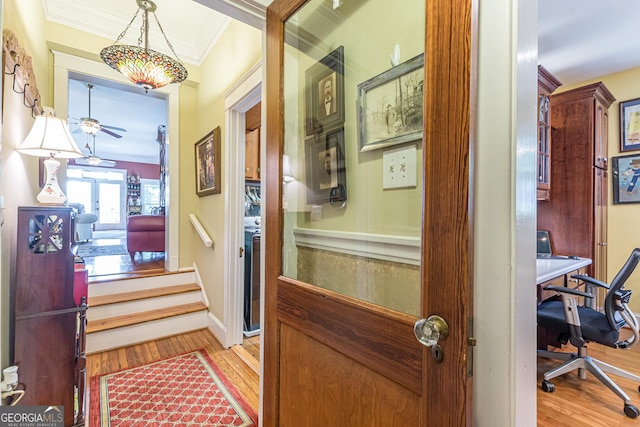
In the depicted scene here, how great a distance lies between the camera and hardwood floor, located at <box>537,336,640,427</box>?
168 centimetres

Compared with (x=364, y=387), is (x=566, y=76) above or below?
above

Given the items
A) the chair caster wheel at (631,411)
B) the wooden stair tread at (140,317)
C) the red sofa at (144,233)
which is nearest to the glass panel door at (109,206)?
the red sofa at (144,233)

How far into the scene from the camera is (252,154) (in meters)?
3.50

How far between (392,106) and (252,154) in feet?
9.07

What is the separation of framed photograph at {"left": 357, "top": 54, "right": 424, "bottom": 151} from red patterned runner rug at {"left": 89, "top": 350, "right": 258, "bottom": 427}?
1.71 m

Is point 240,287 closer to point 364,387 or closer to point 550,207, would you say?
point 364,387

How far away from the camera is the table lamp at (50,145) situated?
159 centimetres

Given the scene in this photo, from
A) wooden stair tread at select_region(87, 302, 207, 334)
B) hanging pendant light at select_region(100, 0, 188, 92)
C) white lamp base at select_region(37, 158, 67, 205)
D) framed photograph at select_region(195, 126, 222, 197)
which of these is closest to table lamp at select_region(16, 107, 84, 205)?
white lamp base at select_region(37, 158, 67, 205)

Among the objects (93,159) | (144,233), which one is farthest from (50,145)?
(93,159)

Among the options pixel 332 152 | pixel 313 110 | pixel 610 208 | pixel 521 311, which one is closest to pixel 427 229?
pixel 521 311

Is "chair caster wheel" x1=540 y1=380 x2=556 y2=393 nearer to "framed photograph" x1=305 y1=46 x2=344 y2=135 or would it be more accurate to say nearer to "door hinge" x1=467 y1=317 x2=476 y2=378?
"door hinge" x1=467 y1=317 x2=476 y2=378

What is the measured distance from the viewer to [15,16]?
155 centimetres

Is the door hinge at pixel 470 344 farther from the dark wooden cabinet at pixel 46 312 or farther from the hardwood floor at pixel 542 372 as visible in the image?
the dark wooden cabinet at pixel 46 312

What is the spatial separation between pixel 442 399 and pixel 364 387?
28 cm
